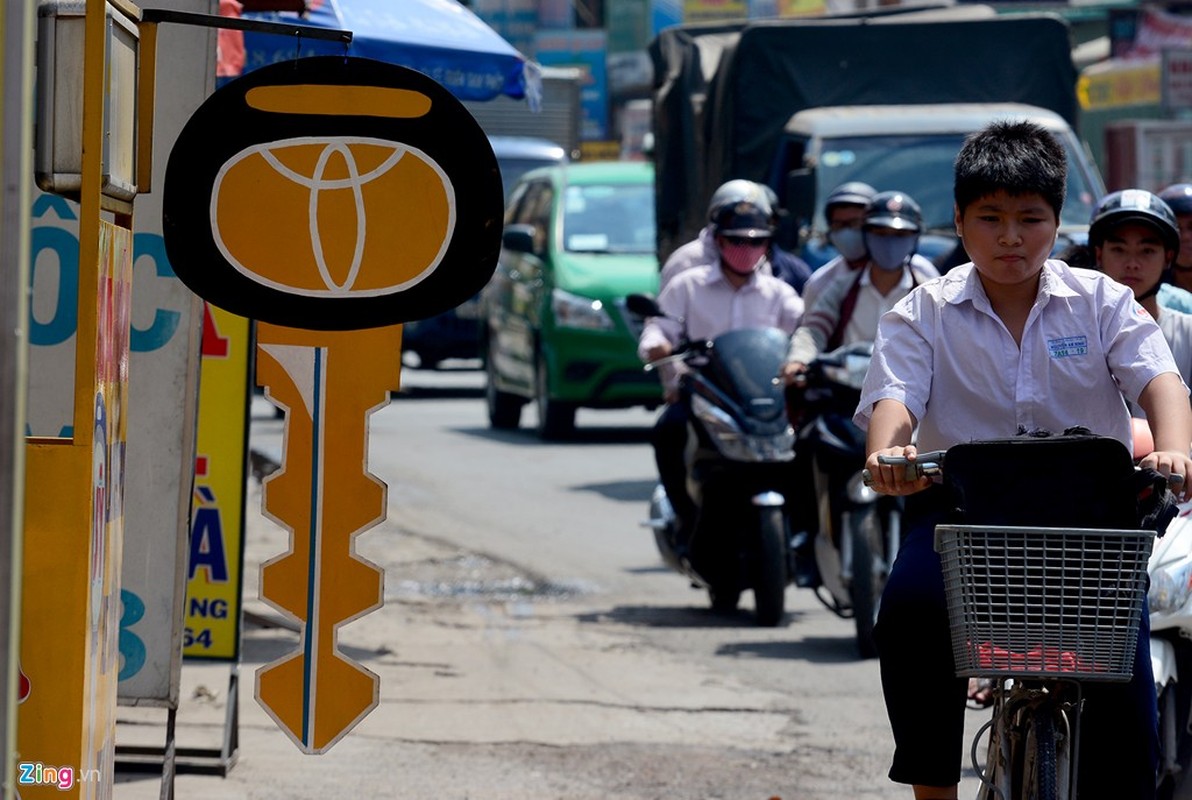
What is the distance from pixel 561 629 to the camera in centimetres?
884

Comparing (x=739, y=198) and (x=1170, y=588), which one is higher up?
(x=739, y=198)

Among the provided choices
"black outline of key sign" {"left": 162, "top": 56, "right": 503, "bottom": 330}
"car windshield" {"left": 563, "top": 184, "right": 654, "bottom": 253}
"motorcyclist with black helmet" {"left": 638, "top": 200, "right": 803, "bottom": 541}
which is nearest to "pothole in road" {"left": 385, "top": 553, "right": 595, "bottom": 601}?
"motorcyclist with black helmet" {"left": 638, "top": 200, "right": 803, "bottom": 541}

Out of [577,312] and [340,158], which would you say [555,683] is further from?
[577,312]

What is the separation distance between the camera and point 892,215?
8.12 meters

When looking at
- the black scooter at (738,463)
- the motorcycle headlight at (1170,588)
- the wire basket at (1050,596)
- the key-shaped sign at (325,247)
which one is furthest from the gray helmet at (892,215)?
the wire basket at (1050,596)

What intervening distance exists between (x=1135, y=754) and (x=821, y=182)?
362 inches

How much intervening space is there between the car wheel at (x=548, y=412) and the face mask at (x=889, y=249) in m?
8.81

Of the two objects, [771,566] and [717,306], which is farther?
[717,306]

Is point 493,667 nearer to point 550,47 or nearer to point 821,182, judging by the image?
point 821,182

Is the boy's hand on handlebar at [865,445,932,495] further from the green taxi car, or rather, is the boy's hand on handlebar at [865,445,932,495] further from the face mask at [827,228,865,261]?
the green taxi car

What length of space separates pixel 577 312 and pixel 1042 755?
43.1 feet

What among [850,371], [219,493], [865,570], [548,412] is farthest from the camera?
[548,412]

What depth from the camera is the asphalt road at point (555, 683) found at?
5.94 meters

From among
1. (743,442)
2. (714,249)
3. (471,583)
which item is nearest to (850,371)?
(743,442)
